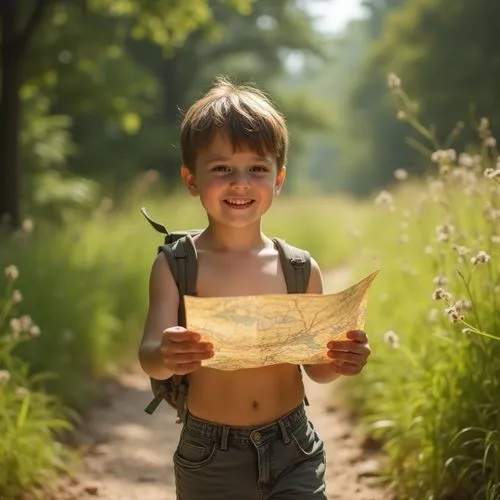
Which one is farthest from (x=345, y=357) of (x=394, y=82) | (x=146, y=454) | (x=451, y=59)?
(x=451, y=59)

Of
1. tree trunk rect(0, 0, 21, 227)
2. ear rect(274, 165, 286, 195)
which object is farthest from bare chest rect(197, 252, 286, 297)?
tree trunk rect(0, 0, 21, 227)

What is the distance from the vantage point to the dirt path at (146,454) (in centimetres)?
389

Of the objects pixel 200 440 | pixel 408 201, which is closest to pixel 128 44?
pixel 408 201

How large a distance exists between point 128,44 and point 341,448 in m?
18.1

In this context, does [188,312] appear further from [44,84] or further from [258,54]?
[258,54]

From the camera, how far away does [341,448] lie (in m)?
4.52

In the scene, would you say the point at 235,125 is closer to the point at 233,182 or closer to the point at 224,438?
the point at 233,182

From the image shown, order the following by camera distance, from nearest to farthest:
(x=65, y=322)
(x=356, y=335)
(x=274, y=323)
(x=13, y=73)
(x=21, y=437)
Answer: (x=274, y=323) → (x=356, y=335) → (x=21, y=437) → (x=65, y=322) → (x=13, y=73)

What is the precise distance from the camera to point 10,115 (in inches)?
299

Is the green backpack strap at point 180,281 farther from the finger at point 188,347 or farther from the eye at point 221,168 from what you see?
the finger at point 188,347

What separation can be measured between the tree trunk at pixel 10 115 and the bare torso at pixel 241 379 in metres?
5.49

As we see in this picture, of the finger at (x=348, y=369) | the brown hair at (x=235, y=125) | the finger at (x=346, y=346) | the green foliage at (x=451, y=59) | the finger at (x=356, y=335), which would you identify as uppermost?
the green foliage at (x=451, y=59)

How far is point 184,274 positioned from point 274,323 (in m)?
0.43

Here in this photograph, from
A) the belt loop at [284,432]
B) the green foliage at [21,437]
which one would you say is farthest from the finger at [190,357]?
the green foliage at [21,437]
